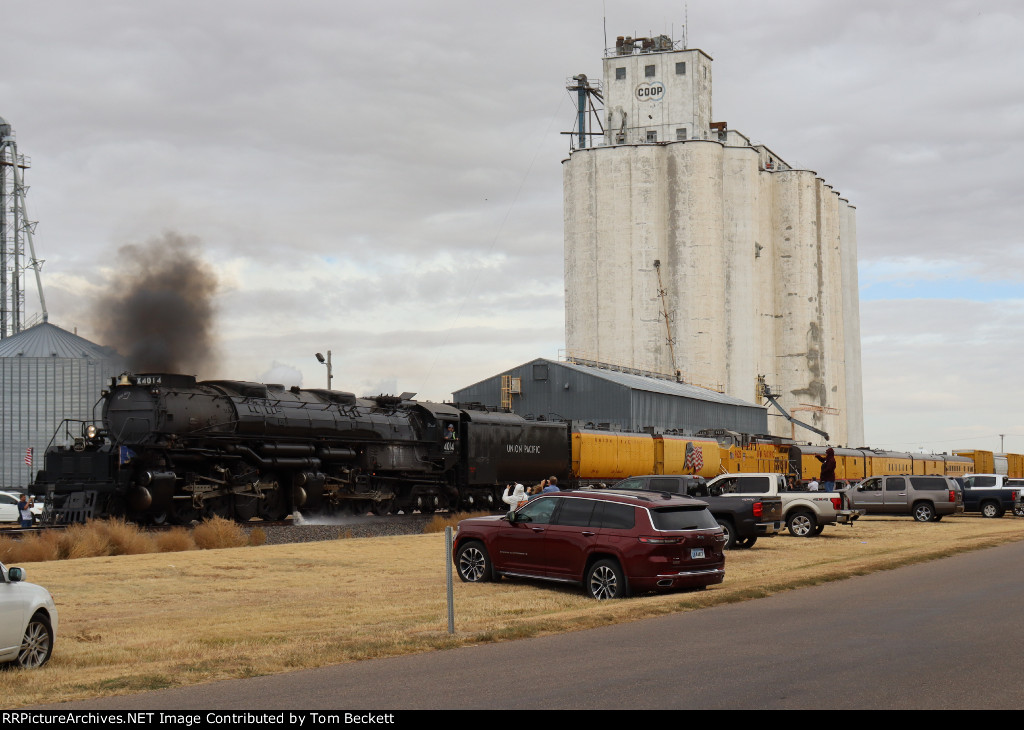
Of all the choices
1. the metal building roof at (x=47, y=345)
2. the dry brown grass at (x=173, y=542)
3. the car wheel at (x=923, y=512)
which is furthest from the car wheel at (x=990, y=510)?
the metal building roof at (x=47, y=345)

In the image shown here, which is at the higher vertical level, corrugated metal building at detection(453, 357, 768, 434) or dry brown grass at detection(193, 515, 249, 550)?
corrugated metal building at detection(453, 357, 768, 434)

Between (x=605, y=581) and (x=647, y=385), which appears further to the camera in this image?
(x=647, y=385)

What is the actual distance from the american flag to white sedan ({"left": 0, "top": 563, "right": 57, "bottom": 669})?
4422 cm

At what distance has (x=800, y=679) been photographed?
9.72m

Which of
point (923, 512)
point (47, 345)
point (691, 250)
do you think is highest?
point (691, 250)

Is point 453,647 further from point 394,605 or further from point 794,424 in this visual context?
point 794,424

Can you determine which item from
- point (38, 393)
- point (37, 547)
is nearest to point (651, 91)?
point (38, 393)

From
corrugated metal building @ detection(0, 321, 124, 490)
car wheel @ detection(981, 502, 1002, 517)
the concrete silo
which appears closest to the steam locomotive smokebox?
car wheel @ detection(981, 502, 1002, 517)

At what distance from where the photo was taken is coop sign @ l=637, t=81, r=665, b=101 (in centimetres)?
10181

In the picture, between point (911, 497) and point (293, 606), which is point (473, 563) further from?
point (911, 497)

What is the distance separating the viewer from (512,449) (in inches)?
1630

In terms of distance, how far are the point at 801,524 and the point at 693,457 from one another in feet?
67.8

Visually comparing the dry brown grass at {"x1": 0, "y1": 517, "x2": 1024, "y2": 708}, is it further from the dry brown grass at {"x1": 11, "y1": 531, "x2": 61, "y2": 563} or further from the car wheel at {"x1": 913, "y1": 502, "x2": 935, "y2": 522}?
the car wheel at {"x1": 913, "y1": 502, "x2": 935, "y2": 522}

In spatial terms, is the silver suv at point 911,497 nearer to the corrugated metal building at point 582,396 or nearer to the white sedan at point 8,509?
the corrugated metal building at point 582,396
